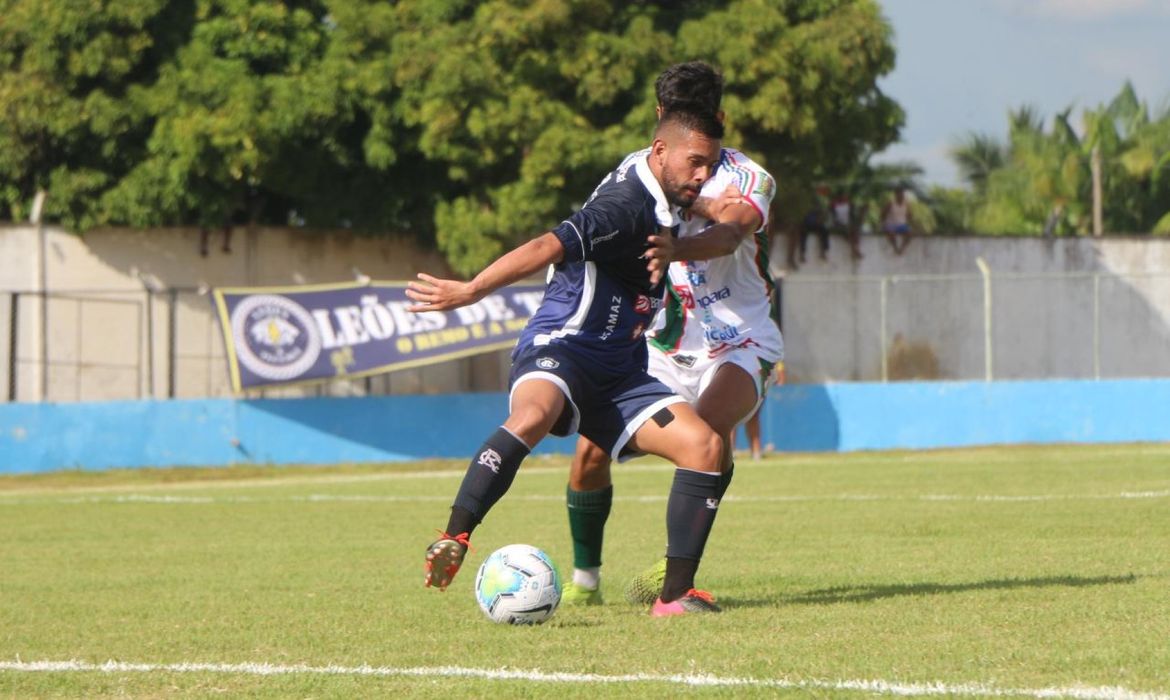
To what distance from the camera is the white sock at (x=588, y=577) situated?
25.1ft

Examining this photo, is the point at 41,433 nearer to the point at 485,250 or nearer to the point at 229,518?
the point at 485,250

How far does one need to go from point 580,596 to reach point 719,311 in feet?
4.81

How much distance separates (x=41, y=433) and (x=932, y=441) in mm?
13265

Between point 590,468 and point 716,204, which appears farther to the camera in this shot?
point 590,468

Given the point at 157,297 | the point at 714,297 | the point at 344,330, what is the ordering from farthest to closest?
the point at 157,297
the point at 344,330
the point at 714,297

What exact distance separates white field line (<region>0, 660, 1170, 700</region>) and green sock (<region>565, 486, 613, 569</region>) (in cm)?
215

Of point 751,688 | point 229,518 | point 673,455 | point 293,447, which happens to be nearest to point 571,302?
point 673,455

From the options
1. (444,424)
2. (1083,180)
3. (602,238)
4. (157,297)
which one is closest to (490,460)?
(602,238)

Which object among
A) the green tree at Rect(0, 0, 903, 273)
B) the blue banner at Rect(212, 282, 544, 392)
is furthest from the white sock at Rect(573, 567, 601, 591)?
the green tree at Rect(0, 0, 903, 273)

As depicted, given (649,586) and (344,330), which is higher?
(344,330)

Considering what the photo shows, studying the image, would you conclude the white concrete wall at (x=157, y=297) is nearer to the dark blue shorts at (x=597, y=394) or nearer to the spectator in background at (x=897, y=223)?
the spectator in background at (x=897, y=223)

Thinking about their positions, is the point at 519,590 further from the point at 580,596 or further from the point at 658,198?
the point at 658,198

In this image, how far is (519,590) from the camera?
6637mm

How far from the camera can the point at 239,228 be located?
2927 cm
